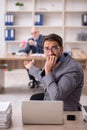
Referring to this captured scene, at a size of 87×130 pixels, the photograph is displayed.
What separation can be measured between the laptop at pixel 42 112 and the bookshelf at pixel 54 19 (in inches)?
228

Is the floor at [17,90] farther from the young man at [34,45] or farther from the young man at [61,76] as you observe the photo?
the young man at [61,76]

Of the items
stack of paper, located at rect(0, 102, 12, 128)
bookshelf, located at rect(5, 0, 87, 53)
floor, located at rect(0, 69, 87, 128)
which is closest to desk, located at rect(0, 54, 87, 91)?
floor, located at rect(0, 69, 87, 128)

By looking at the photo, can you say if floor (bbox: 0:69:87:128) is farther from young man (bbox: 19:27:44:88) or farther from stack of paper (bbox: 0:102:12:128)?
stack of paper (bbox: 0:102:12:128)

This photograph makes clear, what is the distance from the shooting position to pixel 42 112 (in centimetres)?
157

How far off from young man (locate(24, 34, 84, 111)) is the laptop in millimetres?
333

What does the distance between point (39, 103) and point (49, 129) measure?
16 cm

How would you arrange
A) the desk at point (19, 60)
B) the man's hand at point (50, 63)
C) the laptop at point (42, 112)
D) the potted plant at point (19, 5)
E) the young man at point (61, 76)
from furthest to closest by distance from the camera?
1. the potted plant at point (19, 5)
2. the desk at point (19, 60)
3. the man's hand at point (50, 63)
4. the young man at point (61, 76)
5. the laptop at point (42, 112)

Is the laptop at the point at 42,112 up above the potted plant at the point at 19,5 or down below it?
below

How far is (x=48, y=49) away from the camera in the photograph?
2107 millimetres

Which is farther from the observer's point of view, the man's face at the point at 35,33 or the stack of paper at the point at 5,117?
the man's face at the point at 35,33

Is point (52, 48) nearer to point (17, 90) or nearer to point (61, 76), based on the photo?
point (61, 76)

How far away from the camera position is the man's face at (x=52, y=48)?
2094 millimetres

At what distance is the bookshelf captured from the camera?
7289 millimetres

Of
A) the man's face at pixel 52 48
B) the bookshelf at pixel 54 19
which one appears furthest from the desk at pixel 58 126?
the bookshelf at pixel 54 19
